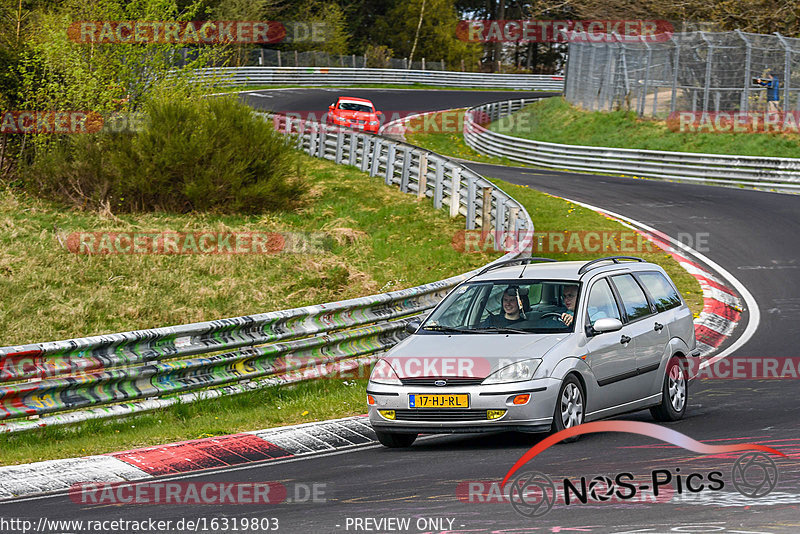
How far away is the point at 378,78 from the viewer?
67312mm

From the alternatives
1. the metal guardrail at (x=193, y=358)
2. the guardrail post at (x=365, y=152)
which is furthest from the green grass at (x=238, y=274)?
the guardrail post at (x=365, y=152)

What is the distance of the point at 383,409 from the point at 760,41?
29.0 m

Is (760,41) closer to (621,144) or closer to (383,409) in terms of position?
(621,144)

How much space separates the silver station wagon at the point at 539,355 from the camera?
839 cm

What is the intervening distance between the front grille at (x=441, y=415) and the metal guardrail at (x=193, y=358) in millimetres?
2533

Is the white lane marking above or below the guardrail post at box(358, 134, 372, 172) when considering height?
below

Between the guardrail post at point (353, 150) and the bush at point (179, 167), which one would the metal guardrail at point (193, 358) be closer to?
the bush at point (179, 167)

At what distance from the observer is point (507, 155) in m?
39.1

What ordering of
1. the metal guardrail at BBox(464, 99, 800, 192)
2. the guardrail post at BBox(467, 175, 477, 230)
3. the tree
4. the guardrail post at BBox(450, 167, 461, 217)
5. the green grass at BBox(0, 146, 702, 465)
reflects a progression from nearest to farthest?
the green grass at BBox(0, 146, 702, 465) < the guardrail post at BBox(467, 175, 477, 230) < the guardrail post at BBox(450, 167, 461, 217) < the metal guardrail at BBox(464, 99, 800, 192) < the tree

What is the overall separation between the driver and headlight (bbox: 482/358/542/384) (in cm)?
95

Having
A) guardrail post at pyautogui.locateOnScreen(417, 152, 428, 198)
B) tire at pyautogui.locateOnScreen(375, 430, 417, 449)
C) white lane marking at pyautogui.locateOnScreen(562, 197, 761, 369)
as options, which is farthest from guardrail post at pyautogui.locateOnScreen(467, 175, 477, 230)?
tire at pyautogui.locateOnScreen(375, 430, 417, 449)

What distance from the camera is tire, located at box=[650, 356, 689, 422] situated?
986cm

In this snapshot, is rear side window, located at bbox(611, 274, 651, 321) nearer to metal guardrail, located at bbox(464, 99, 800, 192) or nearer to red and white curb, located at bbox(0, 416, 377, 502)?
red and white curb, located at bbox(0, 416, 377, 502)

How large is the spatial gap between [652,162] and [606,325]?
24.7m
